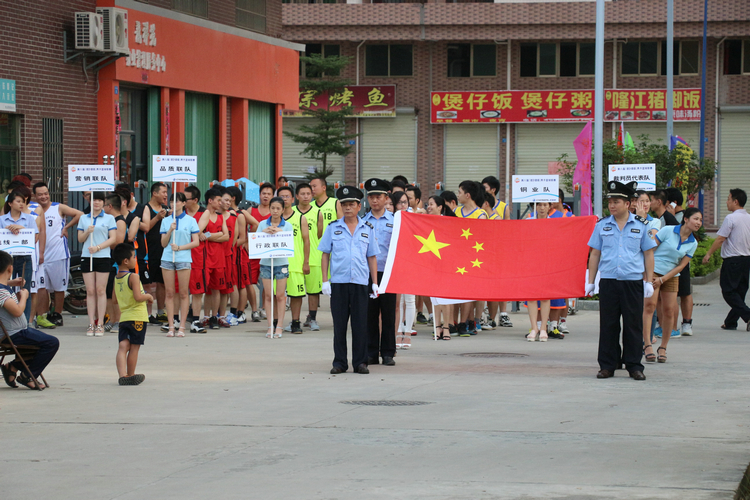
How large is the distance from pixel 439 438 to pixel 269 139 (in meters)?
22.1

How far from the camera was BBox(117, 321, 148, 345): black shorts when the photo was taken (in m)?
10.3

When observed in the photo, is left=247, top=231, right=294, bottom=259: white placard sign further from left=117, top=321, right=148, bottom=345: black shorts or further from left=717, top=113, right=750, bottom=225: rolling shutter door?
left=717, top=113, right=750, bottom=225: rolling shutter door

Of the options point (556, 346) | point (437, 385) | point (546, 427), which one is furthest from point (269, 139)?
point (546, 427)

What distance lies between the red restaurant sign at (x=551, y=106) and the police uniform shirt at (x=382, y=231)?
123ft

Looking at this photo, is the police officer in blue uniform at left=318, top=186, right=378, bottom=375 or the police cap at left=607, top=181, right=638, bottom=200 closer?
the police cap at left=607, top=181, right=638, bottom=200

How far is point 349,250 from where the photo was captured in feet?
37.2

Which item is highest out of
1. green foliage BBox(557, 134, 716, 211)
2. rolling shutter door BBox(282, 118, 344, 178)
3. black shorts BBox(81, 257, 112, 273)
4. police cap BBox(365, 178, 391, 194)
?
rolling shutter door BBox(282, 118, 344, 178)

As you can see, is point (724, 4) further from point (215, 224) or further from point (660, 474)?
point (660, 474)

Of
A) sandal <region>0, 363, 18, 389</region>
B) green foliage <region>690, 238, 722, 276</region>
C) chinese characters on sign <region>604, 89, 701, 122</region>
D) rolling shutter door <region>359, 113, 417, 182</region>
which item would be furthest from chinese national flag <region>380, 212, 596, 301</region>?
rolling shutter door <region>359, 113, 417, 182</region>

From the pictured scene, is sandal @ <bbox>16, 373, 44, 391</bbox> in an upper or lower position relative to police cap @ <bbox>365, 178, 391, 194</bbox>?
lower

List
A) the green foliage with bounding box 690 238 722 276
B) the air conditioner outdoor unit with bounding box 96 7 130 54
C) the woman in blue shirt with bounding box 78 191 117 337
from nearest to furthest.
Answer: the woman in blue shirt with bounding box 78 191 117 337 → the air conditioner outdoor unit with bounding box 96 7 130 54 → the green foliage with bounding box 690 238 722 276

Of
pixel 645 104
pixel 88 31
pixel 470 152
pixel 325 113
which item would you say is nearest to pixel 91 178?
pixel 88 31

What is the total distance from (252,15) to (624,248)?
61.6 feet

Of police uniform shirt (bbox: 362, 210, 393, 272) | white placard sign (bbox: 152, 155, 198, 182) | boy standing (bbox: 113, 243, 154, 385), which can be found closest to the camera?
boy standing (bbox: 113, 243, 154, 385)
